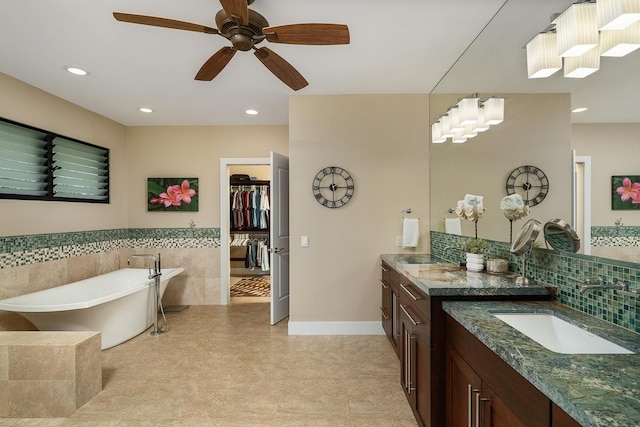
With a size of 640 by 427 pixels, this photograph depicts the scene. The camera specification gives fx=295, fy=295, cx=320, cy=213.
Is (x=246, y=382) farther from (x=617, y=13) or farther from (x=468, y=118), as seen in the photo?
(x=617, y=13)

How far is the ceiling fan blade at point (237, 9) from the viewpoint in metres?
Answer: 1.44

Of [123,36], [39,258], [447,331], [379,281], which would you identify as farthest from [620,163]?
[39,258]

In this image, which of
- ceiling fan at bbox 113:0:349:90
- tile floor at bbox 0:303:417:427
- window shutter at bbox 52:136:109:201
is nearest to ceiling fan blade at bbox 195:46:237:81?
ceiling fan at bbox 113:0:349:90

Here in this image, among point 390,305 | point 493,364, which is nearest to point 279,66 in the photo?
point 493,364

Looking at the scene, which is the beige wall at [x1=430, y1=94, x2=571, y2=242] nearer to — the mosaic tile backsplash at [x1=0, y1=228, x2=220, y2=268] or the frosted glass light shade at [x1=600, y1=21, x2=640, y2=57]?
the frosted glass light shade at [x1=600, y1=21, x2=640, y2=57]

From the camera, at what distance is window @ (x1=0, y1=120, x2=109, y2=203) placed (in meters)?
2.83

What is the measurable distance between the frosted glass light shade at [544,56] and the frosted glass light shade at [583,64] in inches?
2.7

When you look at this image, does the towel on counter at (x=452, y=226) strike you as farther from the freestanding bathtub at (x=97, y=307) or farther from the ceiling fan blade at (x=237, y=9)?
the freestanding bathtub at (x=97, y=307)

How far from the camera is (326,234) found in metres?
3.33

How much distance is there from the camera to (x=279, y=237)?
145 inches

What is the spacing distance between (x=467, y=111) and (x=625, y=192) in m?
1.44

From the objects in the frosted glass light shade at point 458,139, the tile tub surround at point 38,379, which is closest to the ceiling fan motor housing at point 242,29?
the frosted glass light shade at point 458,139

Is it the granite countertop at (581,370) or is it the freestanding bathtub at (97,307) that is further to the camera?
the freestanding bathtub at (97,307)

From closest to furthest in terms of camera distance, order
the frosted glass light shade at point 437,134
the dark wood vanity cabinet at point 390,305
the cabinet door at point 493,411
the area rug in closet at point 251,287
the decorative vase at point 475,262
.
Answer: the cabinet door at point 493,411 < the decorative vase at point 475,262 < the dark wood vanity cabinet at point 390,305 < the frosted glass light shade at point 437,134 < the area rug in closet at point 251,287
